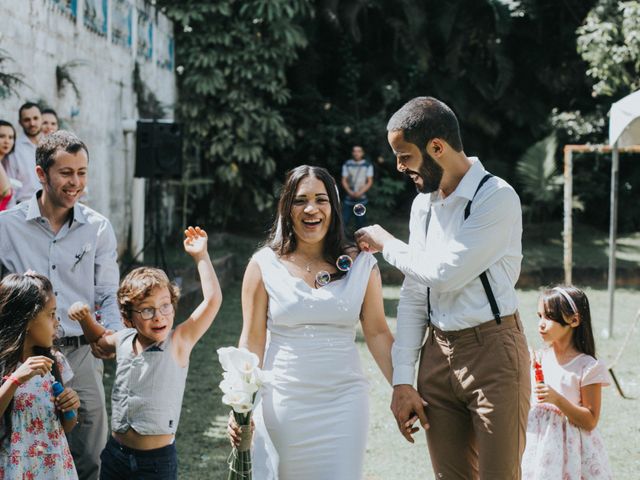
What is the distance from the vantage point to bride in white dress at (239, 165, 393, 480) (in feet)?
10.5

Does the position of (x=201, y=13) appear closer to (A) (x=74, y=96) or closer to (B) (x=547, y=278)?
(A) (x=74, y=96)

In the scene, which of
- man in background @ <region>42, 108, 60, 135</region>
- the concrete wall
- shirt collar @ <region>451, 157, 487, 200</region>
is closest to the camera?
shirt collar @ <region>451, 157, 487, 200</region>

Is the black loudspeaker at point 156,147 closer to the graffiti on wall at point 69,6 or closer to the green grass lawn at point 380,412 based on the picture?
the graffiti on wall at point 69,6

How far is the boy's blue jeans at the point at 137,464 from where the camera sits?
135 inches

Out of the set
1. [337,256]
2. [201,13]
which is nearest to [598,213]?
[201,13]

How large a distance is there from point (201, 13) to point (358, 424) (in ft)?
41.7

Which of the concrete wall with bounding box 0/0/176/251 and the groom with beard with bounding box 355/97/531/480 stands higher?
the concrete wall with bounding box 0/0/176/251

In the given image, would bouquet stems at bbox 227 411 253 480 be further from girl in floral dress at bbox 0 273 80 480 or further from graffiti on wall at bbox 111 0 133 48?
graffiti on wall at bbox 111 0 133 48

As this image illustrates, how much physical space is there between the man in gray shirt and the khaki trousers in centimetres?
144

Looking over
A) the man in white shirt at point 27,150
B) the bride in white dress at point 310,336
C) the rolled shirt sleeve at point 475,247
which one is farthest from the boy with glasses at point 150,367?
the man in white shirt at point 27,150

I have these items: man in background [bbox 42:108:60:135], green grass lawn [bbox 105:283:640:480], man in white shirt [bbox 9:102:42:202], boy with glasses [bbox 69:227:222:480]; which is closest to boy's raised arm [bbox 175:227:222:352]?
boy with glasses [bbox 69:227:222:480]

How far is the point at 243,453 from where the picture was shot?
308 centimetres

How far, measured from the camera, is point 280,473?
10.6ft

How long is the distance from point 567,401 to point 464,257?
135cm
